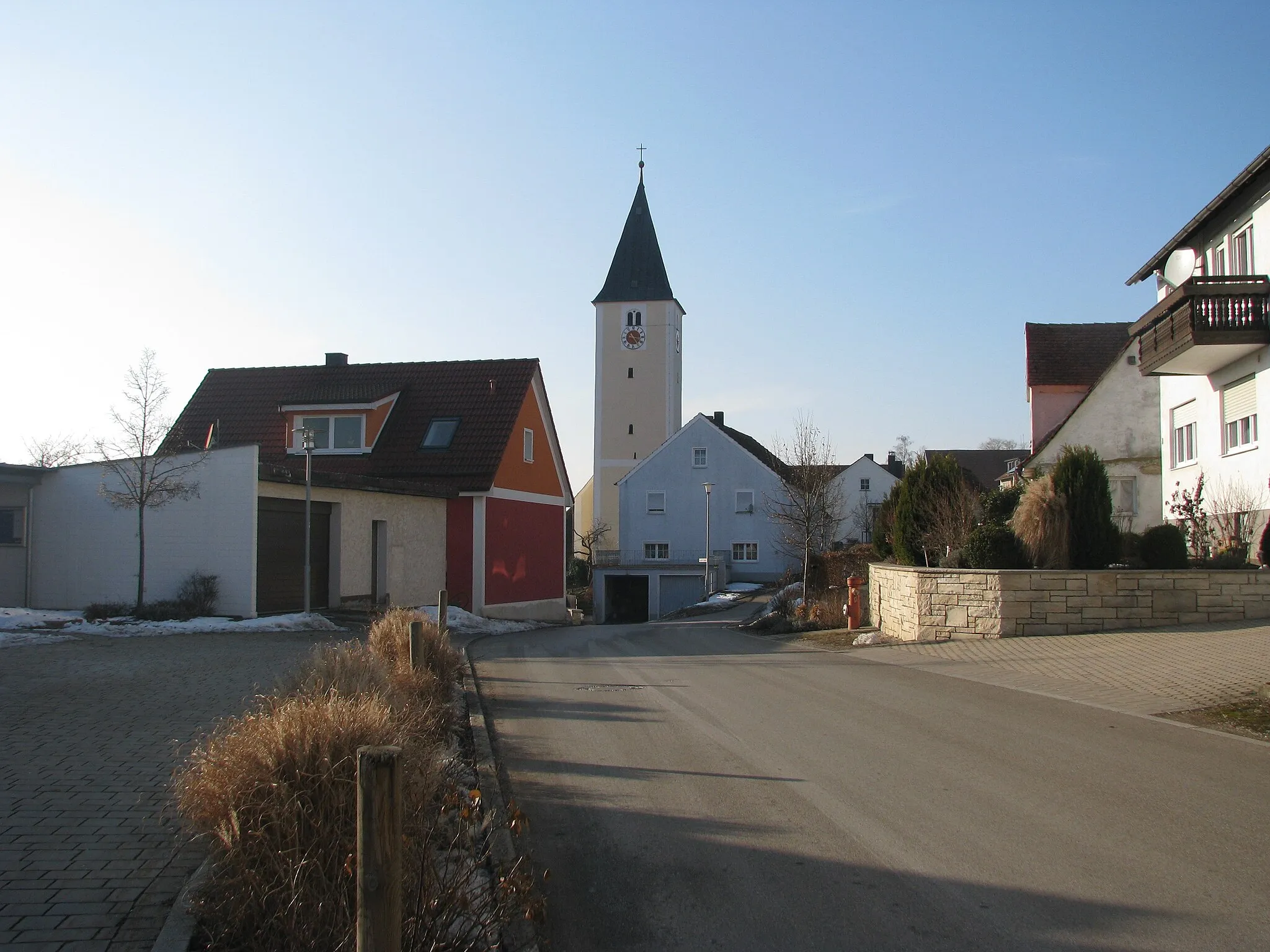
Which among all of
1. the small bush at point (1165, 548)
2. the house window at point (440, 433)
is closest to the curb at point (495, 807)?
the small bush at point (1165, 548)

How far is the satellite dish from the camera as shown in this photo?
74.9ft

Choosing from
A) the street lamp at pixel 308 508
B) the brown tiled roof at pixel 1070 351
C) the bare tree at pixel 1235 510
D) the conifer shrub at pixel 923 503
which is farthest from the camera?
the brown tiled roof at pixel 1070 351

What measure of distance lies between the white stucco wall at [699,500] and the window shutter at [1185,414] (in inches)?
1147

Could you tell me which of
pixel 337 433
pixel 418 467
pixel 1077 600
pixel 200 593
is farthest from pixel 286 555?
pixel 1077 600

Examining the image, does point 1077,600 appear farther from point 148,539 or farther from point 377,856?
point 148,539

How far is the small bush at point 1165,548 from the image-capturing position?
1650cm

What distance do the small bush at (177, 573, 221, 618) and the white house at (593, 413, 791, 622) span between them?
3240cm

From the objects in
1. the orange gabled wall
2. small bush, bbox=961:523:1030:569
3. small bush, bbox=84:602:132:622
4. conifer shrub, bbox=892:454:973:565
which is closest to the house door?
the orange gabled wall

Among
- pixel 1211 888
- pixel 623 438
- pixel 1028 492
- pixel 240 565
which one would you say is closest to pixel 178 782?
pixel 1211 888

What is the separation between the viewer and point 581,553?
71125mm

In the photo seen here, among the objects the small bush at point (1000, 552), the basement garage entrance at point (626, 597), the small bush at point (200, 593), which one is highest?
the small bush at point (1000, 552)

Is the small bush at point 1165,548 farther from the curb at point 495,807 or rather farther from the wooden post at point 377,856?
the wooden post at point 377,856

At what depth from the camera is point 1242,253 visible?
20.9 meters

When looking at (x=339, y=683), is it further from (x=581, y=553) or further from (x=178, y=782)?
(x=581, y=553)
